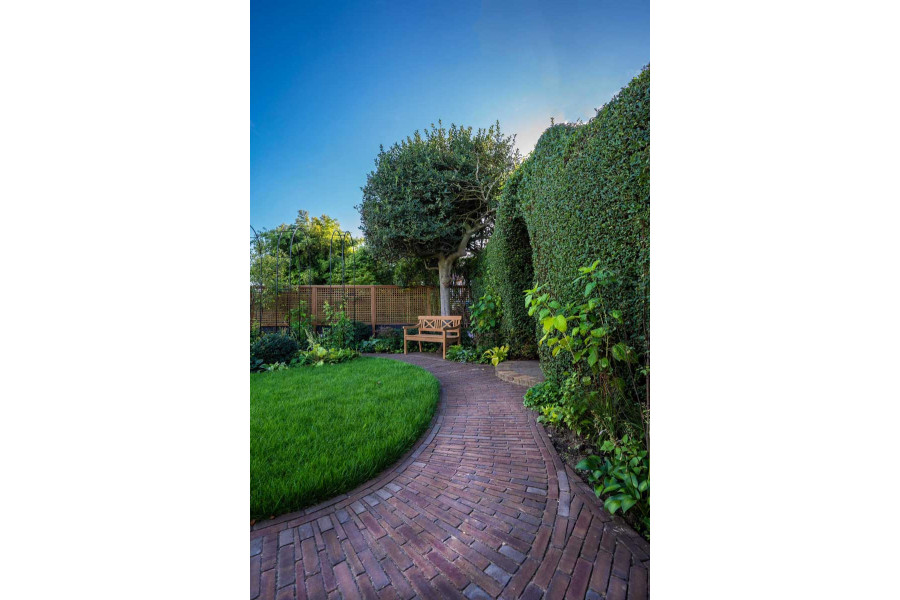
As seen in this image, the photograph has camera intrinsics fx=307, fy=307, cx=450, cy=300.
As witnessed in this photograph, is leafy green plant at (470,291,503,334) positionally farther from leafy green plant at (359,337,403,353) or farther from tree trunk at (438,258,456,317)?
leafy green plant at (359,337,403,353)

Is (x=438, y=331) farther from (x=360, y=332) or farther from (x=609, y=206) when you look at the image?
(x=609, y=206)

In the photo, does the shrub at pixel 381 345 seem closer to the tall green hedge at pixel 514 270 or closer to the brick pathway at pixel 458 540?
the tall green hedge at pixel 514 270

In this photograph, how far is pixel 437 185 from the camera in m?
7.30

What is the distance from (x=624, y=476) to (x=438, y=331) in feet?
18.1

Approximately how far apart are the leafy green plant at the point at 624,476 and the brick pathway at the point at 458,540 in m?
0.11

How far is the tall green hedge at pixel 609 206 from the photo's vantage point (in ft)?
6.39

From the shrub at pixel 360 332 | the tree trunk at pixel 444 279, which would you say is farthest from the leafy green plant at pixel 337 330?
the tree trunk at pixel 444 279

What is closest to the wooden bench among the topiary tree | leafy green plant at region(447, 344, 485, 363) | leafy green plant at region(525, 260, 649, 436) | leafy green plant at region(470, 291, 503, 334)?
leafy green plant at region(447, 344, 485, 363)

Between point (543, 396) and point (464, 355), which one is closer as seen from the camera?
point (543, 396)

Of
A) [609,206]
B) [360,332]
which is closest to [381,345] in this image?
[360,332]
